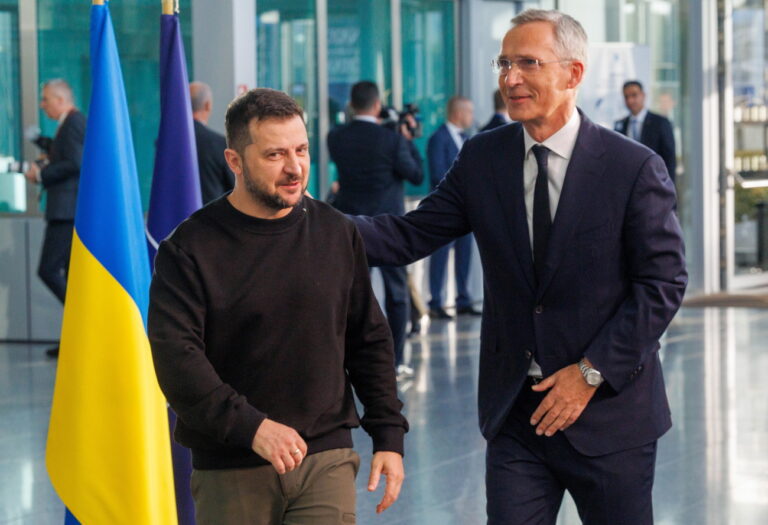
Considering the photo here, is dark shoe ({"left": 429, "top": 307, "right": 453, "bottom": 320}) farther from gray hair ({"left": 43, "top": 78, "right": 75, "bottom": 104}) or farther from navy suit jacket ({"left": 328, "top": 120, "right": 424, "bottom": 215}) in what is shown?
gray hair ({"left": 43, "top": 78, "right": 75, "bottom": 104})

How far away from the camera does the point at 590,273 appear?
302 cm

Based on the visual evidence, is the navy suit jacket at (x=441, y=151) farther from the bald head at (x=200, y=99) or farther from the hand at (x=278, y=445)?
the hand at (x=278, y=445)

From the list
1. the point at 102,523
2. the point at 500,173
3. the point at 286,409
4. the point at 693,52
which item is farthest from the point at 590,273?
the point at 693,52

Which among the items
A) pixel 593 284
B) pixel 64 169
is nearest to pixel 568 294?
pixel 593 284

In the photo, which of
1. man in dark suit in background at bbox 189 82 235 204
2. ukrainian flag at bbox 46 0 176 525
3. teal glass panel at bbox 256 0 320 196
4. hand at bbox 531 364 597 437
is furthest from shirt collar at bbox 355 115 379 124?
hand at bbox 531 364 597 437

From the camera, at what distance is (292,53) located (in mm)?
11156

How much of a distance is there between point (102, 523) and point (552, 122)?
1.55 metres

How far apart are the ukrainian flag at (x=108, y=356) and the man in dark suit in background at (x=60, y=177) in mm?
5446

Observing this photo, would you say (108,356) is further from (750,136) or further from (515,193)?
(750,136)

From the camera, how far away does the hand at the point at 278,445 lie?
8.44ft

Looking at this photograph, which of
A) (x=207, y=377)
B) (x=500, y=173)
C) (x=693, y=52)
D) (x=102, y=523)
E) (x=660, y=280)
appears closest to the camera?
(x=207, y=377)

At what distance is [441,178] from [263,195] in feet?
27.4

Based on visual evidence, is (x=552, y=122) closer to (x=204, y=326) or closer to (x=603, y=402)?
(x=603, y=402)

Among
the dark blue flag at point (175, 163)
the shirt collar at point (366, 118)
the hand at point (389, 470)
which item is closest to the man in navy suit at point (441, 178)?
the shirt collar at point (366, 118)
